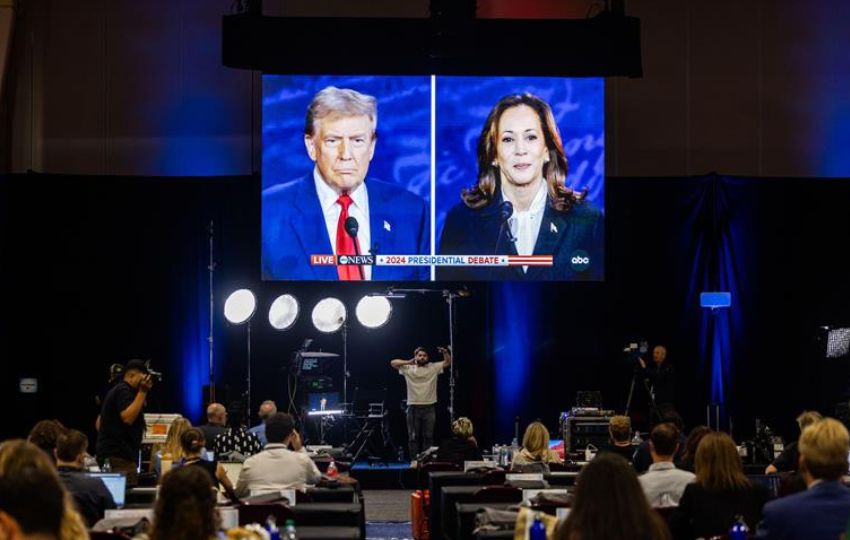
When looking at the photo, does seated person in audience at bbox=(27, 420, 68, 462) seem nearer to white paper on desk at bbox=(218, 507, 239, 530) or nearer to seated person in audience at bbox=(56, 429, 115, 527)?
seated person in audience at bbox=(56, 429, 115, 527)

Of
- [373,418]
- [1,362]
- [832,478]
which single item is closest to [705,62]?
[373,418]

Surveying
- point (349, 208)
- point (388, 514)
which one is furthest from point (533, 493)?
point (349, 208)

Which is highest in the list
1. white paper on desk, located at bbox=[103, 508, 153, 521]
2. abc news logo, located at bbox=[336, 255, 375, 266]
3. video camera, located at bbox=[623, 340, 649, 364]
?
abc news logo, located at bbox=[336, 255, 375, 266]

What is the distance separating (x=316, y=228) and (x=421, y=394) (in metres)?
2.52

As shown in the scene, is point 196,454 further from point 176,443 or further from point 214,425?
point 214,425

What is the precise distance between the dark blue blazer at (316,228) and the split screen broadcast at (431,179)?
11 mm

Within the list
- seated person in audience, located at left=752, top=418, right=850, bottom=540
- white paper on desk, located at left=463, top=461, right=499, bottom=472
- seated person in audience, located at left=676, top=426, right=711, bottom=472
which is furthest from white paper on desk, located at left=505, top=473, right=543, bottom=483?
seated person in audience, located at left=752, top=418, right=850, bottom=540

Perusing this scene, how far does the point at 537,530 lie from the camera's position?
212 inches

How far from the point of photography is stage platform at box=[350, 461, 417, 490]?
15102mm

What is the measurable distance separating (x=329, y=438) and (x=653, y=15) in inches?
265

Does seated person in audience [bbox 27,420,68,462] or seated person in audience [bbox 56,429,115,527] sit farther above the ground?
seated person in audience [bbox 27,420,68,462]

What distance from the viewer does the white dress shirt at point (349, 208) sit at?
14.4 m

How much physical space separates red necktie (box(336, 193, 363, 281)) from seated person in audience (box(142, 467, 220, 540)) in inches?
384

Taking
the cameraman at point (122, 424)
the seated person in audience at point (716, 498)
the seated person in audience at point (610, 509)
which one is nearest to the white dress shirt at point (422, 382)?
the cameraman at point (122, 424)
